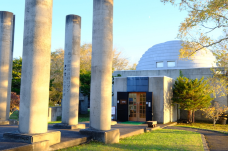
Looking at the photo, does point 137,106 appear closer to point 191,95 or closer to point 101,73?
point 191,95

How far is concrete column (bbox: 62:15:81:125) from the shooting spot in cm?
1339

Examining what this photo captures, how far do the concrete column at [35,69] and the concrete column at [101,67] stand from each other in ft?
8.79

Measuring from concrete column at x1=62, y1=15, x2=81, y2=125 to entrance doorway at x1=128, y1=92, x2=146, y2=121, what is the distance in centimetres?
1010

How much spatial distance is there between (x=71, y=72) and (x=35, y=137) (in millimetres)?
6152

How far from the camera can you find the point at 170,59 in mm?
35281

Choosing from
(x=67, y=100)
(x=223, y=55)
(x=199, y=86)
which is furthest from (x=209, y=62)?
(x=67, y=100)

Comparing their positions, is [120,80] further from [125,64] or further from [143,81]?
[125,64]

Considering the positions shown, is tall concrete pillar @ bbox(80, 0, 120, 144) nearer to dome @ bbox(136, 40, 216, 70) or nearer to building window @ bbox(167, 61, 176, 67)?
dome @ bbox(136, 40, 216, 70)

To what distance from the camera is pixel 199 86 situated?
2322 cm

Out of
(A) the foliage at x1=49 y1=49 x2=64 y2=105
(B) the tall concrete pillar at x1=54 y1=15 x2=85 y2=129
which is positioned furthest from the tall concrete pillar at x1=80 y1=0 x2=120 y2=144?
(A) the foliage at x1=49 y1=49 x2=64 y2=105

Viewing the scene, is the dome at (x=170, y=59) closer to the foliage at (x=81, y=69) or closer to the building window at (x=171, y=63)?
the building window at (x=171, y=63)

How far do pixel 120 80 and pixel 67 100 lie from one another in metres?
11.0

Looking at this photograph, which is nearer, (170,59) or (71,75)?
(71,75)

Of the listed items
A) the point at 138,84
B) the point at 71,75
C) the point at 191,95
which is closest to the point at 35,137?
the point at 71,75
